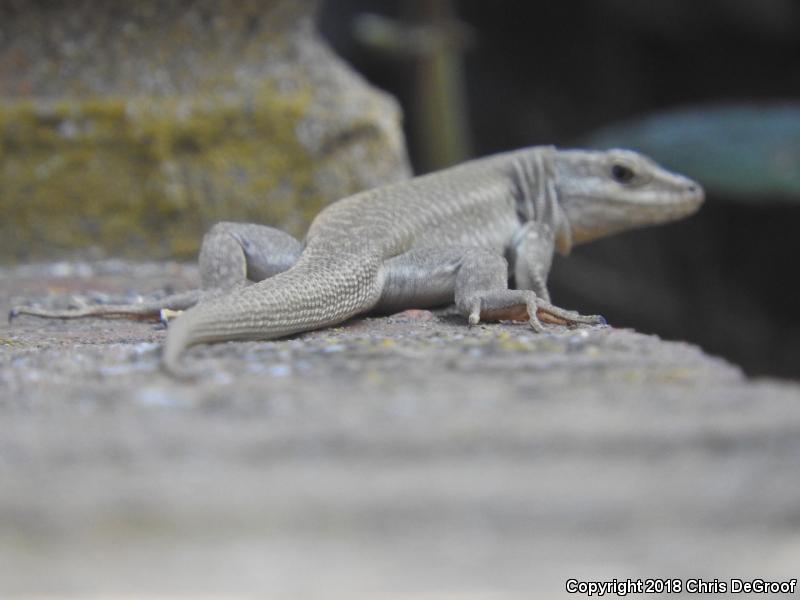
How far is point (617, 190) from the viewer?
499 cm

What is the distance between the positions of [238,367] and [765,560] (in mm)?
1564

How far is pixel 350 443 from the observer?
1959mm

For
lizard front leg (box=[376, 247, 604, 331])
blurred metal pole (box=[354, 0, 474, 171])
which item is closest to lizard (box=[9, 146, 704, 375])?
lizard front leg (box=[376, 247, 604, 331])

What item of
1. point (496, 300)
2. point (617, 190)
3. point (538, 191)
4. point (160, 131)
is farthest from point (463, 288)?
point (160, 131)

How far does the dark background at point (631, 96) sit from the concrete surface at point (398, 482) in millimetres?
5762

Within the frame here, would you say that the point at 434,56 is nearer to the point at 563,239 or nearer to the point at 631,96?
the point at 563,239

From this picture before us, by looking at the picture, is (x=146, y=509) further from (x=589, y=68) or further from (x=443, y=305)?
(x=589, y=68)

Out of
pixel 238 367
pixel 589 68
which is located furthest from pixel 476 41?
pixel 238 367

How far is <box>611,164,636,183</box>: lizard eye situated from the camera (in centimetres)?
497

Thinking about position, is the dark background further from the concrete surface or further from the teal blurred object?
the concrete surface

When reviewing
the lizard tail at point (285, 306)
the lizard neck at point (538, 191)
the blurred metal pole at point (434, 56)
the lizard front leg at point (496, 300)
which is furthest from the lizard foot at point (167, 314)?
the blurred metal pole at point (434, 56)

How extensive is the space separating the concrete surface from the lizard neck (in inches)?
90.5

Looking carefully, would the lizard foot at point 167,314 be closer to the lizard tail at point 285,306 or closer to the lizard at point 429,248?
the lizard at point 429,248

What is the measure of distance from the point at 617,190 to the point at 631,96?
6657 mm
